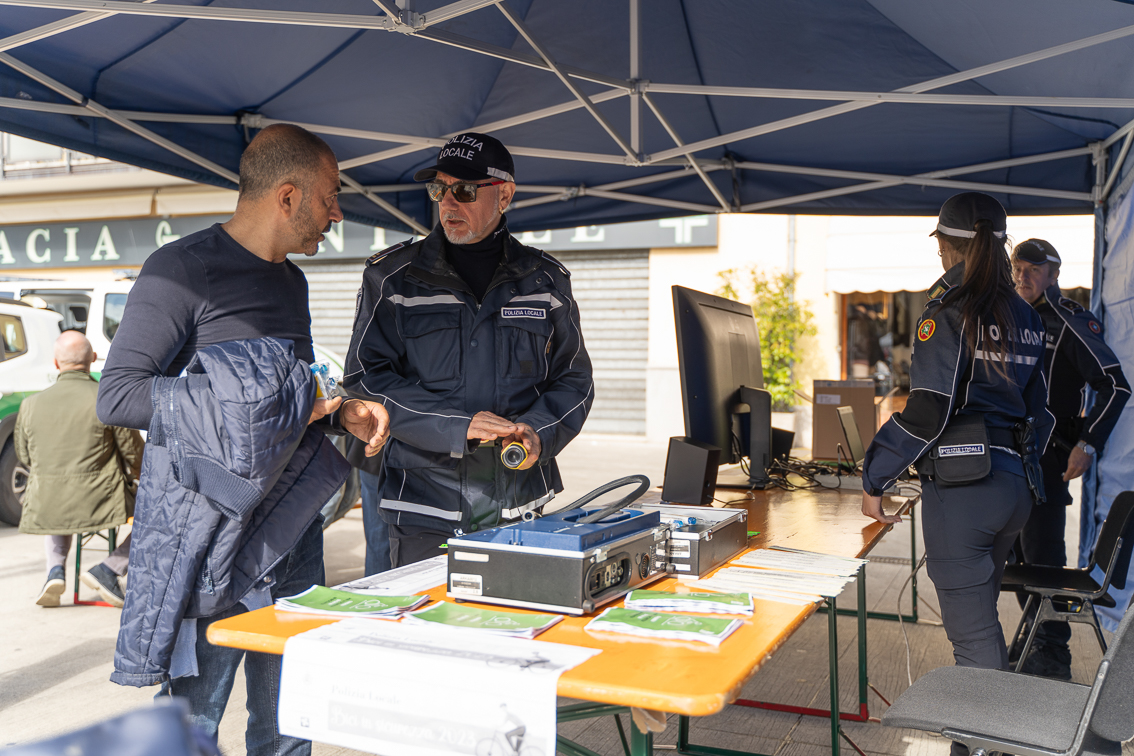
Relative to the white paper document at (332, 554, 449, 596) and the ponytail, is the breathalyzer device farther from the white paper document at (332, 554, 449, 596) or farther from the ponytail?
the ponytail

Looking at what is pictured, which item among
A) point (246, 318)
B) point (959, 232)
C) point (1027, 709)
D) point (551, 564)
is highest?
point (959, 232)

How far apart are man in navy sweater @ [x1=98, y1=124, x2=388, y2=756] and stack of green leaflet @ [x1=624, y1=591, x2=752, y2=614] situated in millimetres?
649

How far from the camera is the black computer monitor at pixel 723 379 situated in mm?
2756

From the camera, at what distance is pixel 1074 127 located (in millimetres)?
3928

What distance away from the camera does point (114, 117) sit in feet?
10.9

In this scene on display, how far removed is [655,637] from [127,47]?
291 centimetres

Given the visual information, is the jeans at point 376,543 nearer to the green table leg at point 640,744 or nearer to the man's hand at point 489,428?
the man's hand at point 489,428

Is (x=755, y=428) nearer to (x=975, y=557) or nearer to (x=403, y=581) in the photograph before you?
(x=975, y=557)

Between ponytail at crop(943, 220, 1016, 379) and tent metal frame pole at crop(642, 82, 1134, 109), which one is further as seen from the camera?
tent metal frame pole at crop(642, 82, 1134, 109)

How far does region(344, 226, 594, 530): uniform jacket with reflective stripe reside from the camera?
2.24 m

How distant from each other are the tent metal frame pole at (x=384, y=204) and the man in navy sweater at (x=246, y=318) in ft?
8.44

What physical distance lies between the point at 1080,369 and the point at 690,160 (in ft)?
6.78

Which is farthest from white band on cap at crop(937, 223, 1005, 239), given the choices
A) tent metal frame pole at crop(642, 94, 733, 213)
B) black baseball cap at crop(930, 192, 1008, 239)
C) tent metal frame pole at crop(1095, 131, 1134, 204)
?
tent metal frame pole at crop(1095, 131, 1134, 204)

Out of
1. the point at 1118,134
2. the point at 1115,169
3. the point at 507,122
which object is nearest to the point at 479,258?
the point at 507,122
